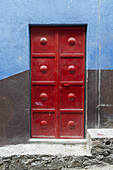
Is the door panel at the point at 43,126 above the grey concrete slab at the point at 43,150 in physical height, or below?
above

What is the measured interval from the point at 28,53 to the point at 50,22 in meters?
0.75

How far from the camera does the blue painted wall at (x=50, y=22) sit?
9.21ft

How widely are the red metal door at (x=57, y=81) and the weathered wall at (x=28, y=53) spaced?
18 centimetres

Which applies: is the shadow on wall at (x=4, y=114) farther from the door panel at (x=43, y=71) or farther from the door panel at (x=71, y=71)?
the door panel at (x=71, y=71)

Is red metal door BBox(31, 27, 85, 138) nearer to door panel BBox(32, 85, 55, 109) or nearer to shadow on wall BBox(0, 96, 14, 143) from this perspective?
door panel BBox(32, 85, 55, 109)

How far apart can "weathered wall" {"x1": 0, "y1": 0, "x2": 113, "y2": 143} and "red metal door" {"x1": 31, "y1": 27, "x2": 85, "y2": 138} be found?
0.18 m

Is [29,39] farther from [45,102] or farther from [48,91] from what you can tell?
[45,102]

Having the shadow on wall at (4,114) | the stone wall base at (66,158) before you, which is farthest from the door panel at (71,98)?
the shadow on wall at (4,114)

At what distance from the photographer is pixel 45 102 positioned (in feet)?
9.99

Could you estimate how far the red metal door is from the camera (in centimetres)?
299

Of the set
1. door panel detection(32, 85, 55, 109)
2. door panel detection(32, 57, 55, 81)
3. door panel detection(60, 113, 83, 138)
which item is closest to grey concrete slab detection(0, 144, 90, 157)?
door panel detection(60, 113, 83, 138)

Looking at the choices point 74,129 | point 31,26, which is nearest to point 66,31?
point 31,26

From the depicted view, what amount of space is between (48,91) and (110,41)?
5.26 feet

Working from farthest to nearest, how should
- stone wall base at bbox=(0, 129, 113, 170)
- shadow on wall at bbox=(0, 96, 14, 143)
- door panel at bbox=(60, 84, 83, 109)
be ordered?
door panel at bbox=(60, 84, 83, 109)
shadow on wall at bbox=(0, 96, 14, 143)
stone wall base at bbox=(0, 129, 113, 170)
